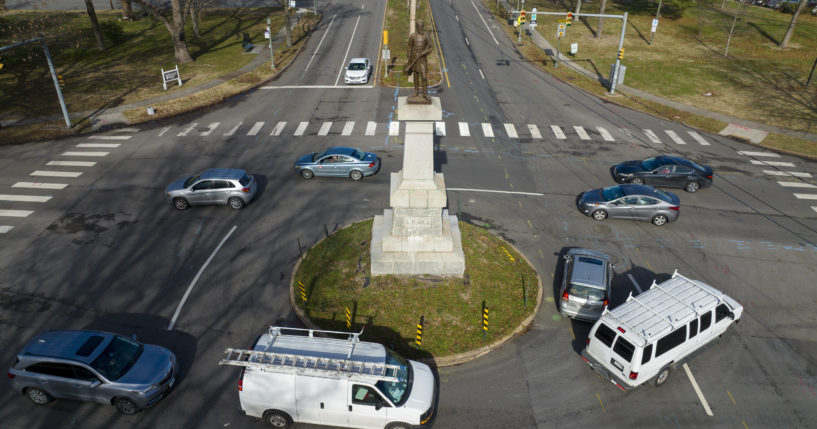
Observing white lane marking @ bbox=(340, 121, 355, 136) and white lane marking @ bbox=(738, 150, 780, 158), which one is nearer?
white lane marking @ bbox=(738, 150, 780, 158)

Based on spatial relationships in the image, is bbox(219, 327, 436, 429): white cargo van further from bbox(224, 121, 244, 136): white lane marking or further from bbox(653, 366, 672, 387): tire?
bbox(224, 121, 244, 136): white lane marking

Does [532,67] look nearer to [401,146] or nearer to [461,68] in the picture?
[461,68]

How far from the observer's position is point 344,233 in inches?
844

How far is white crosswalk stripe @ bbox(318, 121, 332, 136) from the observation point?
107 feet

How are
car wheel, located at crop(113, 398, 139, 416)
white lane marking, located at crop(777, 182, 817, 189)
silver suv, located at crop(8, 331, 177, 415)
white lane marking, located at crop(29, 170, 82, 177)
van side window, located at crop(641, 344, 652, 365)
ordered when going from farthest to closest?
white lane marking, located at crop(29, 170, 82, 177)
white lane marking, located at crop(777, 182, 817, 189)
van side window, located at crop(641, 344, 652, 365)
car wheel, located at crop(113, 398, 139, 416)
silver suv, located at crop(8, 331, 177, 415)

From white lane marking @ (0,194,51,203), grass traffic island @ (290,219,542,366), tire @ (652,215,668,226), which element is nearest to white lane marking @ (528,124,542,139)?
tire @ (652,215,668,226)

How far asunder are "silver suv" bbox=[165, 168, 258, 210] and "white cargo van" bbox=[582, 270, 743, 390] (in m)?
16.5

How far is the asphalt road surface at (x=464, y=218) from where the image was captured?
1428 cm

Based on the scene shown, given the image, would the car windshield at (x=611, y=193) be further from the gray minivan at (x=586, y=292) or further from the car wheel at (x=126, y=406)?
the car wheel at (x=126, y=406)

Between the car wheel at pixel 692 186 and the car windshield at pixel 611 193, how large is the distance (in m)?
5.10

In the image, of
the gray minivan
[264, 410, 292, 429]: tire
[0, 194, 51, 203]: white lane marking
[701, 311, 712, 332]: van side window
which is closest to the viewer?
[264, 410, 292, 429]: tire

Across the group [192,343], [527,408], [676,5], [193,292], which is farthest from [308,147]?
[676,5]

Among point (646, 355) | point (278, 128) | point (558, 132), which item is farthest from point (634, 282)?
point (278, 128)

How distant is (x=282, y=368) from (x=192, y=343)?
5426 mm
